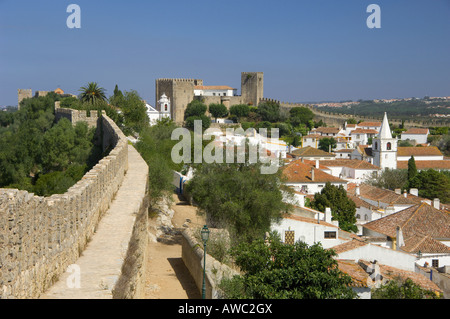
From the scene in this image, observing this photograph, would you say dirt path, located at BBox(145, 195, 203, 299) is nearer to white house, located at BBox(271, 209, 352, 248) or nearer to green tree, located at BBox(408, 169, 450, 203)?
white house, located at BBox(271, 209, 352, 248)

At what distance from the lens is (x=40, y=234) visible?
4395mm

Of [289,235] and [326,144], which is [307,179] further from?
[326,144]

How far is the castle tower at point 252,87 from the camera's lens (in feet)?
258

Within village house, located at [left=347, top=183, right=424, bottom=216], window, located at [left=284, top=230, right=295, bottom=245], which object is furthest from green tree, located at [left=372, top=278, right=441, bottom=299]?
village house, located at [left=347, top=183, right=424, bottom=216]

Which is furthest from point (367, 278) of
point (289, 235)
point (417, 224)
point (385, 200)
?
point (385, 200)

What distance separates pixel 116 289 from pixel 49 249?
0.71m

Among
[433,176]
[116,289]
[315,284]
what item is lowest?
[433,176]

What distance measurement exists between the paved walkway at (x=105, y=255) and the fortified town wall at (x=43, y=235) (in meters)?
0.09

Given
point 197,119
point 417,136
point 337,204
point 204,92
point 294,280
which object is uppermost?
point 204,92

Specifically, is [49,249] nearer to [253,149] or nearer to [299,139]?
[253,149]

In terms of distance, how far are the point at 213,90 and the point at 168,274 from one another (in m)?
70.9

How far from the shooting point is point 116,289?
4910 millimetres
